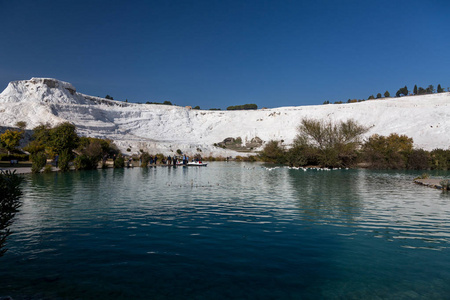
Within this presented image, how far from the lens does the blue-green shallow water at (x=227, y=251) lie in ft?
17.8

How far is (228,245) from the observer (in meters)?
7.87

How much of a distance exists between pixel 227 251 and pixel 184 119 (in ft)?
330

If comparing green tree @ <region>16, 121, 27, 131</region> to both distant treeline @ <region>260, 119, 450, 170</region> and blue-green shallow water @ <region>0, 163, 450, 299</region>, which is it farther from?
blue-green shallow water @ <region>0, 163, 450, 299</region>

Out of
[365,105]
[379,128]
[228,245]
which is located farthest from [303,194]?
[365,105]

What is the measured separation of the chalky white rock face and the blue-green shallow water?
56156 mm

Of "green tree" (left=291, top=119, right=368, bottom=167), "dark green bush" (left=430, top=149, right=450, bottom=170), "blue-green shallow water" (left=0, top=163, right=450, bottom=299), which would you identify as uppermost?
"green tree" (left=291, top=119, right=368, bottom=167)

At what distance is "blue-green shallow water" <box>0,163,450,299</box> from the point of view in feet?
17.8


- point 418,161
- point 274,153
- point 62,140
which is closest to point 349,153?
point 418,161

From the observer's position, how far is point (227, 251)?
7.40 meters

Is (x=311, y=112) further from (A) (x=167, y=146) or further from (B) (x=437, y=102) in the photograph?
(A) (x=167, y=146)

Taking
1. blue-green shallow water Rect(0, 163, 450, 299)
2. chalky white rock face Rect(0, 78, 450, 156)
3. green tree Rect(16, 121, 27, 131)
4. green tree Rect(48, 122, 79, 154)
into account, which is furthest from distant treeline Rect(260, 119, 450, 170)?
green tree Rect(16, 121, 27, 131)

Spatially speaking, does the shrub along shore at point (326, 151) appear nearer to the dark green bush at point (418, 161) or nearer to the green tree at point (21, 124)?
the dark green bush at point (418, 161)

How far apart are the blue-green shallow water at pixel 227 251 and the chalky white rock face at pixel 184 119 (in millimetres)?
56156

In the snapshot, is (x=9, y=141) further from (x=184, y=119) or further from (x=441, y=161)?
(x=184, y=119)
